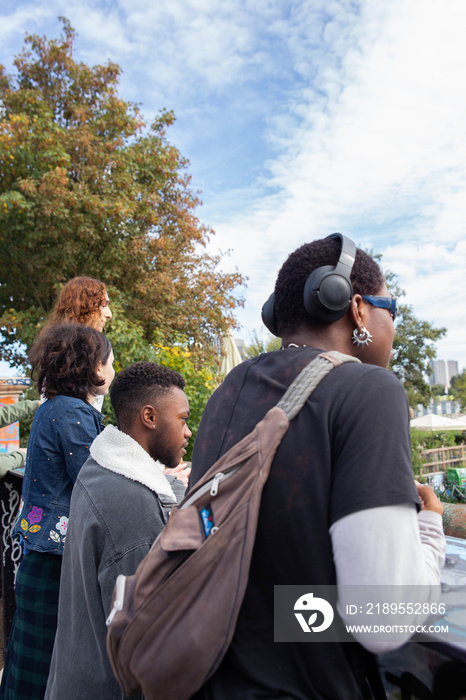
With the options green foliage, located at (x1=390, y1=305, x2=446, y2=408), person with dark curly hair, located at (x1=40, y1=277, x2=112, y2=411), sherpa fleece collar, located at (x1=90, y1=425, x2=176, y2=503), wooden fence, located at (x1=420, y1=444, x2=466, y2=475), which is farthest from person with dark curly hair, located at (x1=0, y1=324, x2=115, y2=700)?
green foliage, located at (x1=390, y1=305, x2=446, y2=408)

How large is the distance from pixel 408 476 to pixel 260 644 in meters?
0.43

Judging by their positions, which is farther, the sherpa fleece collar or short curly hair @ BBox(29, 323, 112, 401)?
short curly hair @ BBox(29, 323, 112, 401)

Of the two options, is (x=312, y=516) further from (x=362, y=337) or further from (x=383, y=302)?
(x=383, y=302)

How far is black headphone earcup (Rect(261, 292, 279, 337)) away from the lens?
4.75ft

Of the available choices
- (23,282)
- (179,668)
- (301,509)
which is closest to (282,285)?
(301,509)

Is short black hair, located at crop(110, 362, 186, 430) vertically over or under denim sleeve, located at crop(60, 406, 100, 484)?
over

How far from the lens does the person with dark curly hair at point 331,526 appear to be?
87 cm

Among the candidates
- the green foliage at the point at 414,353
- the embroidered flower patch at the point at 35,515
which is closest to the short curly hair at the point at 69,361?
the embroidered flower patch at the point at 35,515

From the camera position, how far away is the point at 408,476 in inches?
35.0

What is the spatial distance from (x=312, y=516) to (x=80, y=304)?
8.06 feet

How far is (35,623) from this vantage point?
2.06m

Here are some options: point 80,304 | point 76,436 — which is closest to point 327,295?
point 76,436

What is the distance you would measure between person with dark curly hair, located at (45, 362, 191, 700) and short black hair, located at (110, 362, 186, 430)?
185 millimetres

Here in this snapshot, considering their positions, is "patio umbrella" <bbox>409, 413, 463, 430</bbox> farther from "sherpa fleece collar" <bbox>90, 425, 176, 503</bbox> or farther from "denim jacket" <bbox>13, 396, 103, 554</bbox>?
"sherpa fleece collar" <bbox>90, 425, 176, 503</bbox>
